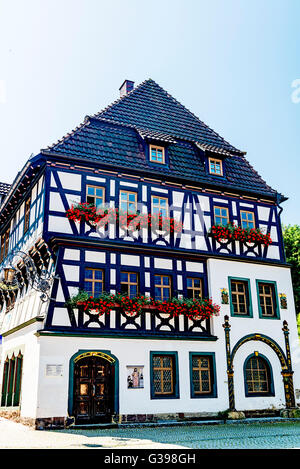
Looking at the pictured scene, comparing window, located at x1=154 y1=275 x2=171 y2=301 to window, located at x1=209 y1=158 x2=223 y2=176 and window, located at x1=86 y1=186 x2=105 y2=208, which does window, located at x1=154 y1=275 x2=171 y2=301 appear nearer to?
window, located at x1=86 y1=186 x2=105 y2=208

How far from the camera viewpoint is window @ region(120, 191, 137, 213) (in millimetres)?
19144

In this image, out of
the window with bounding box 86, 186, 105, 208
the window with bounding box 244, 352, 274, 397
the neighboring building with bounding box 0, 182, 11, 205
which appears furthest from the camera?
the neighboring building with bounding box 0, 182, 11, 205

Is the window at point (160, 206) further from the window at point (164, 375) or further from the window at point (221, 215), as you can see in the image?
the window at point (164, 375)

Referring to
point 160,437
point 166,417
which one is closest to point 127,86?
point 166,417

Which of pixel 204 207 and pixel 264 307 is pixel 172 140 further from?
pixel 264 307

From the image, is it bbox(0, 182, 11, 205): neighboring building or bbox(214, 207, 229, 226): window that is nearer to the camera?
bbox(214, 207, 229, 226): window

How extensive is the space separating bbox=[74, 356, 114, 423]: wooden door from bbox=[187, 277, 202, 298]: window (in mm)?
4403

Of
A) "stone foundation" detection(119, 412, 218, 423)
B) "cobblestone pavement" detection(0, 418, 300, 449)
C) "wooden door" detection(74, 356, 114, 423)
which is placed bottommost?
"cobblestone pavement" detection(0, 418, 300, 449)

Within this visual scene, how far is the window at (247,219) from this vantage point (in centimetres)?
2188

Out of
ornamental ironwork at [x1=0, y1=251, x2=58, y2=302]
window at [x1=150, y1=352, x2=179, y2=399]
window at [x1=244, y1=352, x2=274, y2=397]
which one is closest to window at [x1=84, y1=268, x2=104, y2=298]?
ornamental ironwork at [x1=0, y1=251, x2=58, y2=302]

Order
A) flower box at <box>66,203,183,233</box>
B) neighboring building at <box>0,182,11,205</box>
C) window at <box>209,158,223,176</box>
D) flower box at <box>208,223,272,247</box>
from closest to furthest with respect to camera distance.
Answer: flower box at <box>66,203,183,233</box> → flower box at <box>208,223,272,247</box> → window at <box>209,158,223,176</box> → neighboring building at <box>0,182,11,205</box>

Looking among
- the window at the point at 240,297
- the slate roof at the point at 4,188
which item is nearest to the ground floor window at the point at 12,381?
the window at the point at 240,297

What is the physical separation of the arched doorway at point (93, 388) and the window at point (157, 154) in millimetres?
8335

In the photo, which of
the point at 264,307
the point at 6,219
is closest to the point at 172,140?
the point at 264,307
